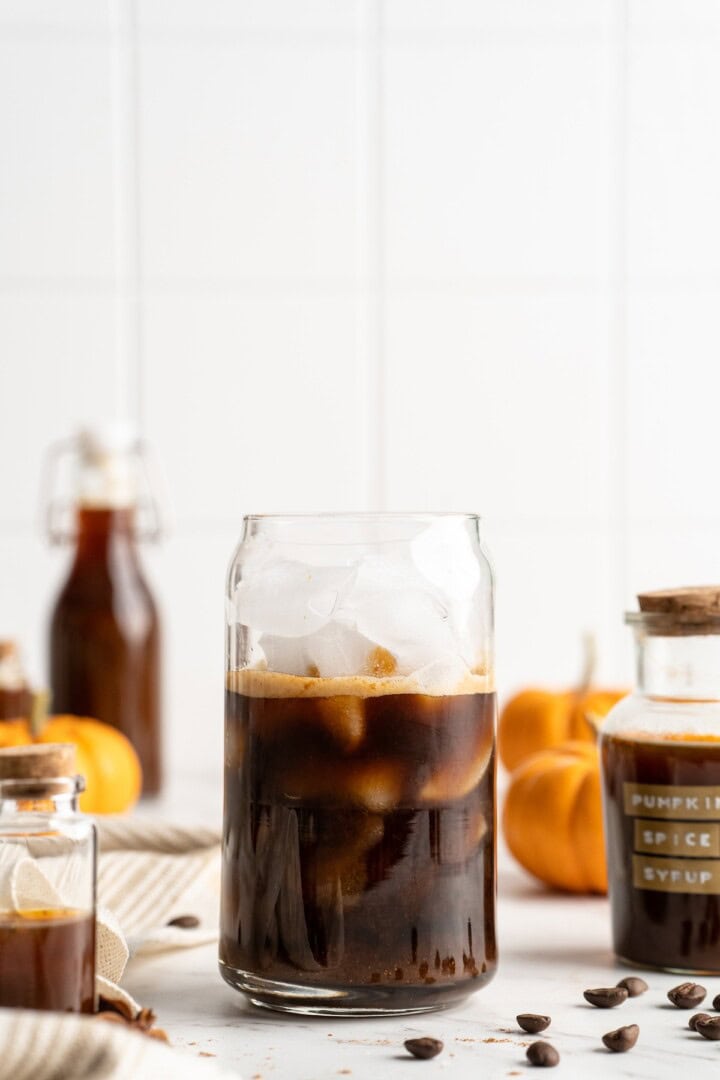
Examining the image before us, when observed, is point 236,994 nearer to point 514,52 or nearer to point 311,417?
point 311,417

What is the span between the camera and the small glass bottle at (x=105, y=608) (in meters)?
1.60

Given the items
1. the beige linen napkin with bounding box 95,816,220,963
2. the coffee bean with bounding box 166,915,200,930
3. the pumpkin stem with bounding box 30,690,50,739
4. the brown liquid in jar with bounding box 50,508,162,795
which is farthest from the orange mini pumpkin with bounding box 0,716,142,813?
the coffee bean with bounding box 166,915,200,930

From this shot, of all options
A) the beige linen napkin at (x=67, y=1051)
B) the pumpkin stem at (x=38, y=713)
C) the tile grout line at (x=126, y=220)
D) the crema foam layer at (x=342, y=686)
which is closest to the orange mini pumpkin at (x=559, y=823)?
the crema foam layer at (x=342, y=686)

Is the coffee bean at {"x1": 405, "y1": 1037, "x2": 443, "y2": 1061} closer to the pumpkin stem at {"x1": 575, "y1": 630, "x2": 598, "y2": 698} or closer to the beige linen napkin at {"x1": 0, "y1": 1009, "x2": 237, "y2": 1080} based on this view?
the beige linen napkin at {"x1": 0, "y1": 1009, "x2": 237, "y2": 1080}

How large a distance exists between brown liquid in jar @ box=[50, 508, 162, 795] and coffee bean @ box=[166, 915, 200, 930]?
0.70 metres

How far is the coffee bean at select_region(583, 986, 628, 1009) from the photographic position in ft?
2.56

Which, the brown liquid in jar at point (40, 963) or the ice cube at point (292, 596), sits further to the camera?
the ice cube at point (292, 596)

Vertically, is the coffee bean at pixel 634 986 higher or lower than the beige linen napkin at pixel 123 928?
lower

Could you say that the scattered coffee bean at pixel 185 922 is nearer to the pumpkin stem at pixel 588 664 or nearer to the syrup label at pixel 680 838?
the syrup label at pixel 680 838

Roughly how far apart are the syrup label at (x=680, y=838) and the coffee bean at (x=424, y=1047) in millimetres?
215

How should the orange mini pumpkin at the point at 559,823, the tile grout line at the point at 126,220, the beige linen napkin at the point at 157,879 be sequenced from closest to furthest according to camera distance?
1. the beige linen napkin at the point at 157,879
2. the orange mini pumpkin at the point at 559,823
3. the tile grout line at the point at 126,220

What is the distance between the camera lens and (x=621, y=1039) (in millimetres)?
699

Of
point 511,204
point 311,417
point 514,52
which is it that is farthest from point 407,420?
point 514,52

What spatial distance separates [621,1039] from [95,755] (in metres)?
0.78
